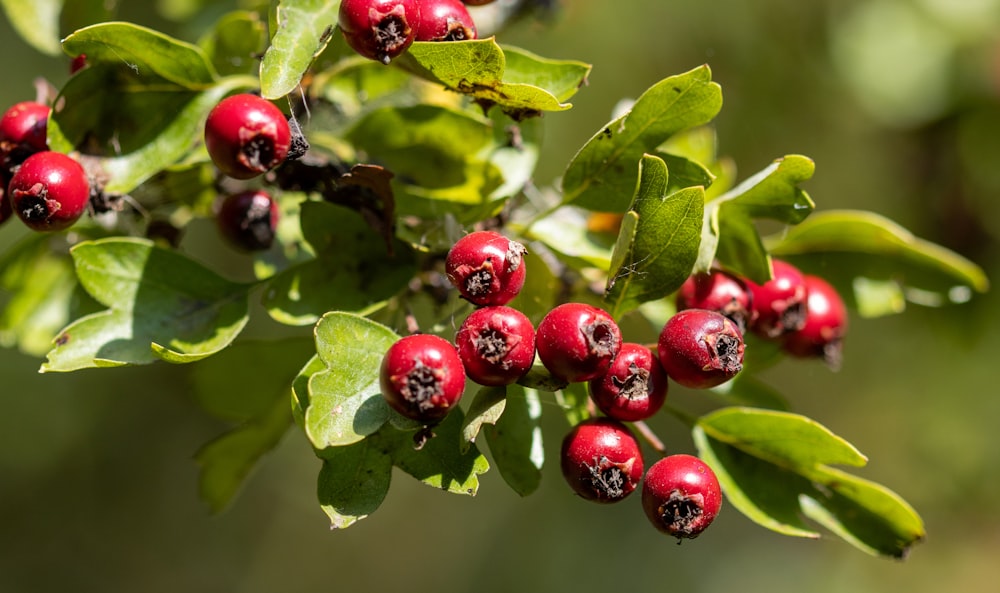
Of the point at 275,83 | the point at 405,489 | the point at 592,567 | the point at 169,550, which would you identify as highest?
the point at 275,83

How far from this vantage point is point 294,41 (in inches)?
54.6

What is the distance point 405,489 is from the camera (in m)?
6.37

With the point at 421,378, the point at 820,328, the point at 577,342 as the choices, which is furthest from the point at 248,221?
the point at 820,328

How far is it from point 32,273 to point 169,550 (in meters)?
4.51

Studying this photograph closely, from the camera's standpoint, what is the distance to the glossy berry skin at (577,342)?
4.09 ft

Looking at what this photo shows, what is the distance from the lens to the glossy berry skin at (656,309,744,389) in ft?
4.39

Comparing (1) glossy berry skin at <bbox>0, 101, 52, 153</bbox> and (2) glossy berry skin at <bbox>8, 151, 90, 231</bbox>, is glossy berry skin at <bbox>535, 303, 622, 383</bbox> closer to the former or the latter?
(2) glossy berry skin at <bbox>8, 151, 90, 231</bbox>

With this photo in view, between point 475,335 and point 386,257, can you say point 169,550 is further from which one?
point 475,335

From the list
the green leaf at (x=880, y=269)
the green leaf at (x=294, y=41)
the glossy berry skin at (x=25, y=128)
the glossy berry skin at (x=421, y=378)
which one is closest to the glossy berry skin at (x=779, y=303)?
the green leaf at (x=880, y=269)

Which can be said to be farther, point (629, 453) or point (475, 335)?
point (629, 453)

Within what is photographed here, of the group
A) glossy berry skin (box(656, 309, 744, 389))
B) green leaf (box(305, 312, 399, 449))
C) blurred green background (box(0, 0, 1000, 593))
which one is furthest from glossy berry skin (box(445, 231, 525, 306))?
blurred green background (box(0, 0, 1000, 593))

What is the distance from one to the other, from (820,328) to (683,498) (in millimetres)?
688

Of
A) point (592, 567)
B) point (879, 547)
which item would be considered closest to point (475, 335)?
point (879, 547)

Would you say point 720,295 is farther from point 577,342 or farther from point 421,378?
point 421,378
